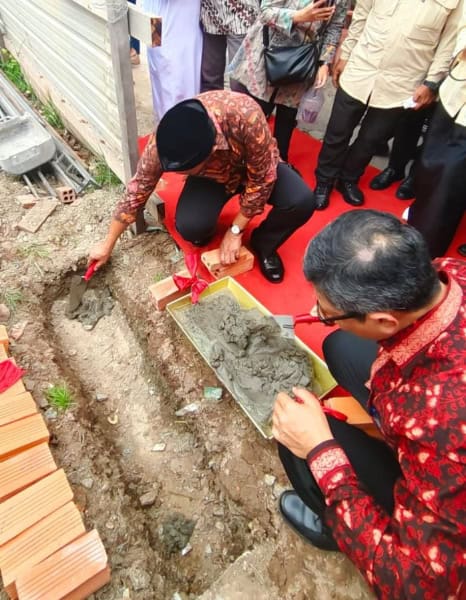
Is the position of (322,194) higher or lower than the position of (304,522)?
higher

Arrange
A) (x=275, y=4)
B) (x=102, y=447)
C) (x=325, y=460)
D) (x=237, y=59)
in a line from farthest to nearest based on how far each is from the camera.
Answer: (x=237, y=59) → (x=275, y=4) → (x=102, y=447) → (x=325, y=460)

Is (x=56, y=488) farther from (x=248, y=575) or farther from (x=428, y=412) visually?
(x=428, y=412)

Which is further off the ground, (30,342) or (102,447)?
(30,342)

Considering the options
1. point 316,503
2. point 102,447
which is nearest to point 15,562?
point 102,447

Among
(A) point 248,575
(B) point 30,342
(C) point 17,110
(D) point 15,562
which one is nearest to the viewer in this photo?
(D) point 15,562

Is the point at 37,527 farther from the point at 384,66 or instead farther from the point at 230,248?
the point at 384,66

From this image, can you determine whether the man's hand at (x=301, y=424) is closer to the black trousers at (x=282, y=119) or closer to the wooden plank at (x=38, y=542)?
the wooden plank at (x=38, y=542)

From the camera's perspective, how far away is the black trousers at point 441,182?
8.03 feet

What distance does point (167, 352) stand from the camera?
2422mm

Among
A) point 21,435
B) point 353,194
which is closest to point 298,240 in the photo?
point 353,194

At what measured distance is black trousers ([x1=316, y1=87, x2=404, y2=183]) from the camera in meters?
2.84

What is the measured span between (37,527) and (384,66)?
322 centimetres

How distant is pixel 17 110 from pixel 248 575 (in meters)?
4.62

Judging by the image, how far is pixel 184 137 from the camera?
182 cm
